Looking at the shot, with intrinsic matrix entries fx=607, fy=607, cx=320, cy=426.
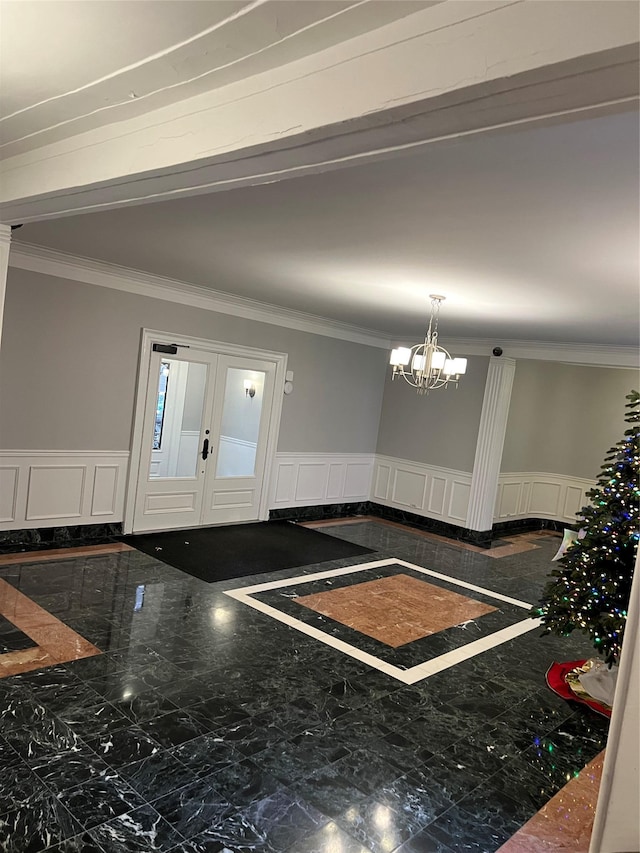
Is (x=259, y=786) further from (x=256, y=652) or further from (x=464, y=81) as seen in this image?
(x=464, y=81)

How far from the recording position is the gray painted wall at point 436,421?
7918mm

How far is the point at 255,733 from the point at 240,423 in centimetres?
445

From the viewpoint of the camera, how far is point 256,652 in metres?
3.85

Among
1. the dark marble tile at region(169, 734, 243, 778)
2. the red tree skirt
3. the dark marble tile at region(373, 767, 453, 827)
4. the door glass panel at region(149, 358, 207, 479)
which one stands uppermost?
the door glass panel at region(149, 358, 207, 479)

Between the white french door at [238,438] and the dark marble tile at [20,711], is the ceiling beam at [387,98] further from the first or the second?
the white french door at [238,438]

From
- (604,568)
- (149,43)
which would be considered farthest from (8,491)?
(604,568)

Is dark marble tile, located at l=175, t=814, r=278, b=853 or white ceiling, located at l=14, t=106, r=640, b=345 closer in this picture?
dark marble tile, located at l=175, t=814, r=278, b=853

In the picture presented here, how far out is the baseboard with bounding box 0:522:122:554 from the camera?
5.28 meters

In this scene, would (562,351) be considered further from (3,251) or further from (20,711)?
(20,711)

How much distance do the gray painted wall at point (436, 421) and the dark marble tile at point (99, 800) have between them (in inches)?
244

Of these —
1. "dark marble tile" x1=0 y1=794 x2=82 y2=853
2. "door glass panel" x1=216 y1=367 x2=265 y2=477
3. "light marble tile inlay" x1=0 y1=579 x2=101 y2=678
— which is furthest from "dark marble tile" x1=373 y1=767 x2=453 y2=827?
"door glass panel" x1=216 y1=367 x2=265 y2=477

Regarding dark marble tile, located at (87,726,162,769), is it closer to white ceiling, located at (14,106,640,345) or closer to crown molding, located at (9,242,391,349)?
white ceiling, located at (14,106,640,345)

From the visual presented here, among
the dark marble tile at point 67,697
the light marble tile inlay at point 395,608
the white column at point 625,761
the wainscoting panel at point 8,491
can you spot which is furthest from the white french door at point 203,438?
the white column at point 625,761

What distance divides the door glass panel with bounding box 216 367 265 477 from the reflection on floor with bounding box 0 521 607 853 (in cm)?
A: 240
